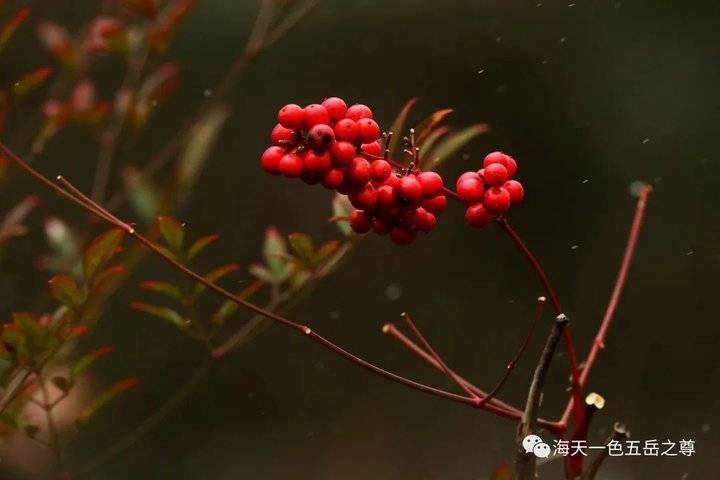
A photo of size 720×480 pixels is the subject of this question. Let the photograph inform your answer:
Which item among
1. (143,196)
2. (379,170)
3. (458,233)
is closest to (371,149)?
(379,170)

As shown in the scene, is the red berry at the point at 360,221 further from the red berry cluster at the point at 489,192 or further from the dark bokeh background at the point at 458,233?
the dark bokeh background at the point at 458,233

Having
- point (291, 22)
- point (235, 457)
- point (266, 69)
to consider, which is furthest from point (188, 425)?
point (291, 22)

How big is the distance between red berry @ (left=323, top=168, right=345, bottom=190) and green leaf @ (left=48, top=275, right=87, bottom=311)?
0.20 metres

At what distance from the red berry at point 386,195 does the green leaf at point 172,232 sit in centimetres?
16

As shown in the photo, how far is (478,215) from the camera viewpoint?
0.64 metres

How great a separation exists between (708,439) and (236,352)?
0.99 m

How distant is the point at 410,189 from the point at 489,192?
56 mm

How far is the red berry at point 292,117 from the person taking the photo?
1.98 ft

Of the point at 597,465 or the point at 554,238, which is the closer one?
the point at 597,465

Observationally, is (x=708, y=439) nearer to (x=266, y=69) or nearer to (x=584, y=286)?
(x=584, y=286)

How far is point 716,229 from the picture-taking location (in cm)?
240

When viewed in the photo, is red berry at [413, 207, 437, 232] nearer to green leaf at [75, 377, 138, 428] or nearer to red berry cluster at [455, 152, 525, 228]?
red berry cluster at [455, 152, 525, 228]

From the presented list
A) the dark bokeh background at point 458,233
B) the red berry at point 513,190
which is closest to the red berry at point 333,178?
the red berry at point 513,190

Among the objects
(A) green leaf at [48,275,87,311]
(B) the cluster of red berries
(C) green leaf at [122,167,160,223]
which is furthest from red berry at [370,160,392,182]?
(C) green leaf at [122,167,160,223]
